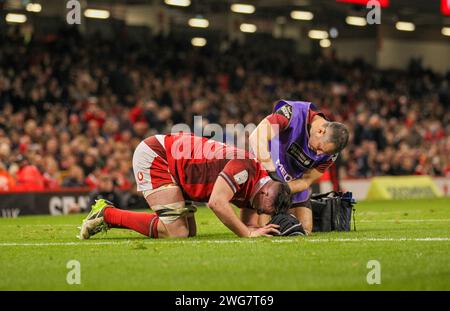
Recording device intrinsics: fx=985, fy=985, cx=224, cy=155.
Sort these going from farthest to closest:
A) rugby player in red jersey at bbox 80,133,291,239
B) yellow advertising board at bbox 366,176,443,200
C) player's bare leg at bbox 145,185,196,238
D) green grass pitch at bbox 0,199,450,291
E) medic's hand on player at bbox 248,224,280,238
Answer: yellow advertising board at bbox 366,176,443,200 < player's bare leg at bbox 145,185,196,238 < medic's hand on player at bbox 248,224,280,238 < rugby player in red jersey at bbox 80,133,291,239 < green grass pitch at bbox 0,199,450,291

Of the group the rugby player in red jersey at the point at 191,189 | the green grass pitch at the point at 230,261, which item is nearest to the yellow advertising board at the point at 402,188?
the green grass pitch at the point at 230,261

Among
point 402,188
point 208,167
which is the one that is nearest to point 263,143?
point 208,167

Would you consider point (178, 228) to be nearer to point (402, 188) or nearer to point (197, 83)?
point (402, 188)

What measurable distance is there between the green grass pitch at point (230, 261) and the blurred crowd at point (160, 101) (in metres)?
11.9

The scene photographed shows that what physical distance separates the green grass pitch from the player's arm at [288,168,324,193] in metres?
0.68

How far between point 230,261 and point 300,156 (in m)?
4.06

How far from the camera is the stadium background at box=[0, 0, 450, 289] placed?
80.4ft

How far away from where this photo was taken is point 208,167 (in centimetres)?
1140

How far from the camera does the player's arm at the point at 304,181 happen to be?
486 inches

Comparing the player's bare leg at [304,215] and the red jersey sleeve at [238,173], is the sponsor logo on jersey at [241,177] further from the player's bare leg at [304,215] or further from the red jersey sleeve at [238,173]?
the player's bare leg at [304,215]

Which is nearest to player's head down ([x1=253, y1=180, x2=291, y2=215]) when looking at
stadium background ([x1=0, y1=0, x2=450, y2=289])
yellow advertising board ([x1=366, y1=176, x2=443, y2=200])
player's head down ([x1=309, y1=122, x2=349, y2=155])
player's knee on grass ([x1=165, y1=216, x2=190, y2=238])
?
player's head down ([x1=309, y1=122, x2=349, y2=155])

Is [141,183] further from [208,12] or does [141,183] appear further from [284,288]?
[208,12]

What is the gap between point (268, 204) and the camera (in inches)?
433

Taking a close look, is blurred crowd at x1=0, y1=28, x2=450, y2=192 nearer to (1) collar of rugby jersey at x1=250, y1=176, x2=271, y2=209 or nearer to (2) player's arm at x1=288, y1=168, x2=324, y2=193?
(2) player's arm at x1=288, y1=168, x2=324, y2=193
